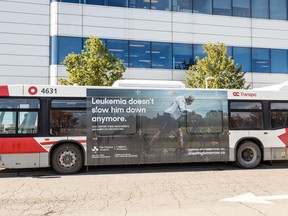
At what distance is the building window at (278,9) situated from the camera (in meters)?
25.0

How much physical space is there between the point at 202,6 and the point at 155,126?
16164 millimetres

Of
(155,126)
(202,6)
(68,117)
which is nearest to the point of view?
(68,117)

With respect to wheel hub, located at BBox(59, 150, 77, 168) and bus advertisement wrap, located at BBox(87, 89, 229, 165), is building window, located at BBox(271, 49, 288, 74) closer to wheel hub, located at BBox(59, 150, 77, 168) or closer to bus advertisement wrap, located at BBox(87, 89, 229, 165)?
bus advertisement wrap, located at BBox(87, 89, 229, 165)

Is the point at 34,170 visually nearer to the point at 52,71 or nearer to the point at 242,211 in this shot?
the point at 242,211

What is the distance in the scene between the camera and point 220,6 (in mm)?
24047

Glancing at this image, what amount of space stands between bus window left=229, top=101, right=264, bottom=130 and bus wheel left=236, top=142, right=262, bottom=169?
0.67 m

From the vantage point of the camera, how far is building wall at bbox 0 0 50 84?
66.1 feet

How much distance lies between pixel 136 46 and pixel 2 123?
13.9m

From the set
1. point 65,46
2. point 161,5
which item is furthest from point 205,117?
point 161,5

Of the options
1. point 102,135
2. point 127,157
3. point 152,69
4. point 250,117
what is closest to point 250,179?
point 250,117

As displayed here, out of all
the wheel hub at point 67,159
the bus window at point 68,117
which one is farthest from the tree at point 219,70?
the wheel hub at point 67,159

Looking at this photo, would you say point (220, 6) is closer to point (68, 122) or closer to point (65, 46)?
point (65, 46)

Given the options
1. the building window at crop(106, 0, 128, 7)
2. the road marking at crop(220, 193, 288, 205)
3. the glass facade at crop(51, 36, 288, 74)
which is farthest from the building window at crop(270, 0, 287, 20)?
the road marking at crop(220, 193, 288, 205)

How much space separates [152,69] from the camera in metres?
22.3
